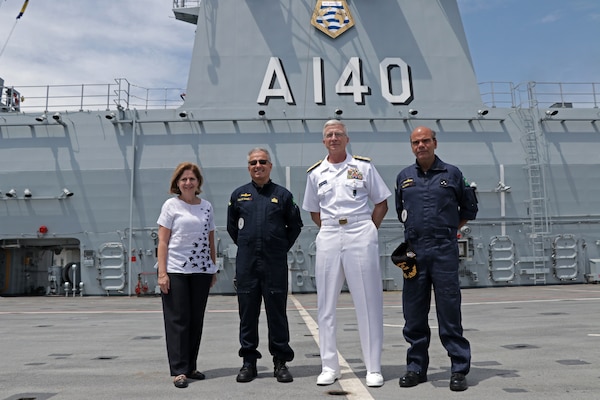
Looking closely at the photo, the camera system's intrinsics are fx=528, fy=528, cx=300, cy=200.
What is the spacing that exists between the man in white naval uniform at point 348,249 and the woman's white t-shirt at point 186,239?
979 mm

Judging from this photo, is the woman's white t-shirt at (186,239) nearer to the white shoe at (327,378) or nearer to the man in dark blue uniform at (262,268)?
the man in dark blue uniform at (262,268)

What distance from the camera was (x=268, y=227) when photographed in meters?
4.29

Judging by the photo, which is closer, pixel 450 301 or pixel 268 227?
pixel 450 301

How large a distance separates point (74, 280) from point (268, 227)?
13.5 meters

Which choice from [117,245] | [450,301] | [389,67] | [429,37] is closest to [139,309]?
[117,245]

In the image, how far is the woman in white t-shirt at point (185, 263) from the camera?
426 centimetres

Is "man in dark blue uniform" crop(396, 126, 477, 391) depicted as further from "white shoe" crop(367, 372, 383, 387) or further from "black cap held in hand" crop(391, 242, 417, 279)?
"white shoe" crop(367, 372, 383, 387)

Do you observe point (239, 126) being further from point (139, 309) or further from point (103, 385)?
point (103, 385)

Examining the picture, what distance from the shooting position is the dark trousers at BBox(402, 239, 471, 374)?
13.0 ft

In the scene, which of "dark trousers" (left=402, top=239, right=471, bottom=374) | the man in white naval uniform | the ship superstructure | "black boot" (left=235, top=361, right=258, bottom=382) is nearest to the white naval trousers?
the man in white naval uniform

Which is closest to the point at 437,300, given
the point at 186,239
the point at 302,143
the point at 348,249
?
the point at 348,249

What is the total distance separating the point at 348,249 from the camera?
4086 mm

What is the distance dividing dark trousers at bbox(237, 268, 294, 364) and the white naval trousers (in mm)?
333

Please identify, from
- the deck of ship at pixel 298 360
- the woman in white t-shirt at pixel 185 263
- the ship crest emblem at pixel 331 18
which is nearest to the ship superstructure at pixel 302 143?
the ship crest emblem at pixel 331 18
